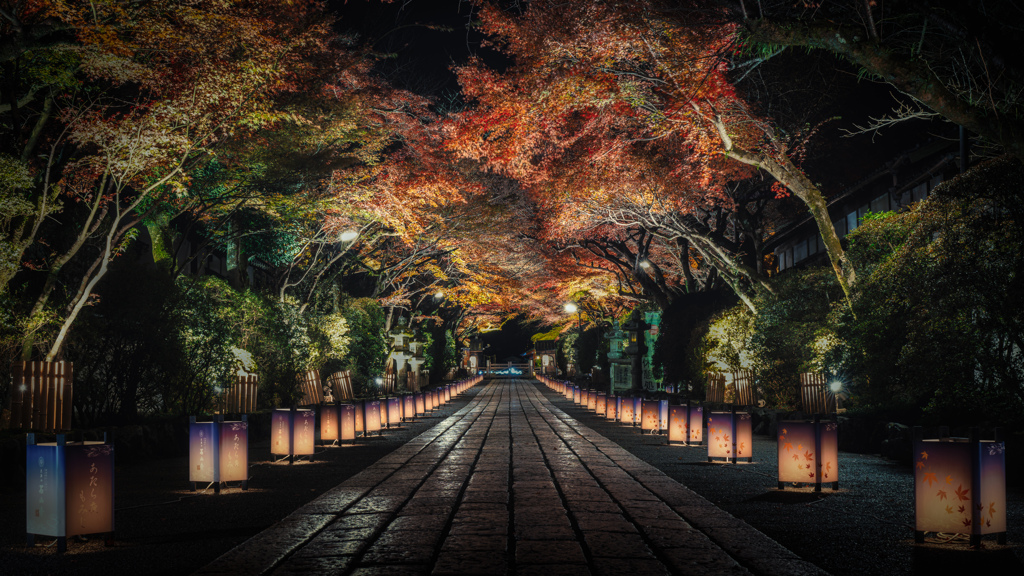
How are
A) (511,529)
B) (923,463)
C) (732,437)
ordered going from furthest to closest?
1. (732,437)
2. (511,529)
3. (923,463)

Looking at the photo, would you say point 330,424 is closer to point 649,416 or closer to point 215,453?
point 215,453

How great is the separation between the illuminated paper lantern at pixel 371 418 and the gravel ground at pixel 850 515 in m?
6.30

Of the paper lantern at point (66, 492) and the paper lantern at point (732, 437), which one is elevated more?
the paper lantern at point (66, 492)

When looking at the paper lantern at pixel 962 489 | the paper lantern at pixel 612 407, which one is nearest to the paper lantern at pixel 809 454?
the paper lantern at pixel 962 489

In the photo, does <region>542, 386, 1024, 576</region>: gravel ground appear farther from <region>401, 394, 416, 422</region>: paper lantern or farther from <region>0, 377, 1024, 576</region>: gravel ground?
<region>401, 394, 416, 422</region>: paper lantern

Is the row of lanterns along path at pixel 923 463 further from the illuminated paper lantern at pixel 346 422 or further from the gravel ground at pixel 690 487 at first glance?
the illuminated paper lantern at pixel 346 422

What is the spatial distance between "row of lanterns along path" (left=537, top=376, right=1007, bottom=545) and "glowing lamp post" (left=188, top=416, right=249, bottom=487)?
606 centimetres

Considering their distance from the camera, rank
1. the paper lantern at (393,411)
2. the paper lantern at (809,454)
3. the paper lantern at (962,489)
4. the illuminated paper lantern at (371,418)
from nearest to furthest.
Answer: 1. the paper lantern at (962,489)
2. the paper lantern at (809,454)
3. the illuminated paper lantern at (371,418)
4. the paper lantern at (393,411)

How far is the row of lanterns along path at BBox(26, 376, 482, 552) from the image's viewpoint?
17.1ft

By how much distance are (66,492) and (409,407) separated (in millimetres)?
15488

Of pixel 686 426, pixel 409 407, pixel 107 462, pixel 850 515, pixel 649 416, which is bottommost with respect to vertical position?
pixel 409 407

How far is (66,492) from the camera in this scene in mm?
5219

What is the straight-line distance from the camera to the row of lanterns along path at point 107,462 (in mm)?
5227

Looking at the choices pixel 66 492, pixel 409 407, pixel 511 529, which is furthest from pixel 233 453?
pixel 409 407
